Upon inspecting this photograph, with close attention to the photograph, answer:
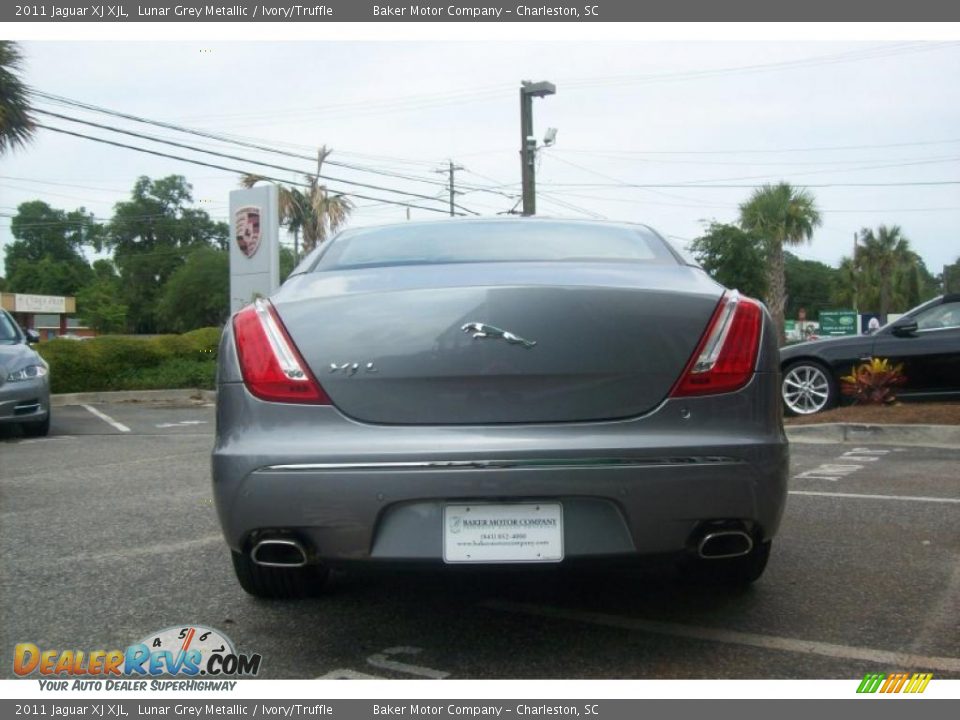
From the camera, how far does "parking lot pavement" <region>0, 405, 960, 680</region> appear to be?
290cm

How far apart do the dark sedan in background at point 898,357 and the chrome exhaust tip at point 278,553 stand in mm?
8727

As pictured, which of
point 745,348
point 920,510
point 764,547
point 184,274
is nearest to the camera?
point 745,348

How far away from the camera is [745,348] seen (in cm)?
288

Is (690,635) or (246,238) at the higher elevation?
(246,238)

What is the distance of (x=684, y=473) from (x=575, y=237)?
1290 millimetres

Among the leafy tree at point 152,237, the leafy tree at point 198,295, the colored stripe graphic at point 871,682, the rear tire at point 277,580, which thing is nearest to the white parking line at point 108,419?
the rear tire at point 277,580

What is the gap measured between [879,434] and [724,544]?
730 centimetres

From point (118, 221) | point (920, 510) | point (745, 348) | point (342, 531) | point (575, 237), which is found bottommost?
point (920, 510)

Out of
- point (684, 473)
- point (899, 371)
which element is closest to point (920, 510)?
point (684, 473)

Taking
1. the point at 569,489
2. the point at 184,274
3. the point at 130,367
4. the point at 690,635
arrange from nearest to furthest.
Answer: the point at 569,489, the point at 690,635, the point at 130,367, the point at 184,274

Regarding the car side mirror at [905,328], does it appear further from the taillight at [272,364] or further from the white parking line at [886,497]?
the taillight at [272,364]

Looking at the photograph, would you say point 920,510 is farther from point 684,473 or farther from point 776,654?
point 684,473

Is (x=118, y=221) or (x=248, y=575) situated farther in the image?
(x=118, y=221)

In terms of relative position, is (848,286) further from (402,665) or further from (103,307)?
(402,665)
